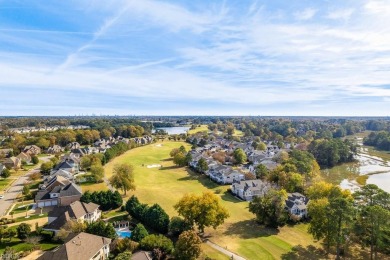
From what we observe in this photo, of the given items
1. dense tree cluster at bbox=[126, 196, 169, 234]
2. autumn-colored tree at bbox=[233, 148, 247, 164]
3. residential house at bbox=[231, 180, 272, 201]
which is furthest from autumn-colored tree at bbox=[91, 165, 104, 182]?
autumn-colored tree at bbox=[233, 148, 247, 164]

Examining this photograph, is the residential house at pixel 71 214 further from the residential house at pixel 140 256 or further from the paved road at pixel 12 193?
the residential house at pixel 140 256

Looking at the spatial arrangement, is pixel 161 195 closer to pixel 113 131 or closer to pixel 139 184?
pixel 139 184

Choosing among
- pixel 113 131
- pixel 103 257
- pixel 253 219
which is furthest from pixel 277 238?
pixel 113 131

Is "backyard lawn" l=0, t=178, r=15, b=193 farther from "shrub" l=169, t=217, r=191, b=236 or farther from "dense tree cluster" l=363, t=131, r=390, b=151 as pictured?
"dense tree cluster" l=363, t=131, r=390, b=151

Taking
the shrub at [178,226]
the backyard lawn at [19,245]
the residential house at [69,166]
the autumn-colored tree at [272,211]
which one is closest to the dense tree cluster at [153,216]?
the shrub at [178,226]

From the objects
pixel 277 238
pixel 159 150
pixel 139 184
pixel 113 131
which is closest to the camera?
pixel 277 238

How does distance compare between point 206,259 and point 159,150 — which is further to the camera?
point 159,150
